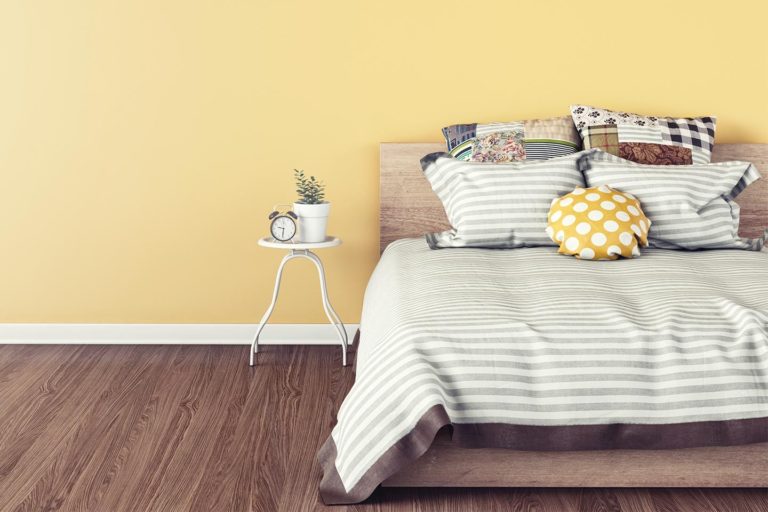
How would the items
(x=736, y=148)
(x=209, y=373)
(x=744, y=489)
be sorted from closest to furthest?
(x=744, y=489), (x=209, y=373), (x=736, y=148)

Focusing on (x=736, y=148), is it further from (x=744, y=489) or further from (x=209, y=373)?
(x=209, y=373)

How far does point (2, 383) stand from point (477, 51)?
2345mm

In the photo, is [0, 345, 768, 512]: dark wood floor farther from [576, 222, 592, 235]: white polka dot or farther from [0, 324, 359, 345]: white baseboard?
[576, 222, 592, 235]: white polka dot

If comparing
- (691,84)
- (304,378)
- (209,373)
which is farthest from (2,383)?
(691,84)

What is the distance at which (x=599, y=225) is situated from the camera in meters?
2.86

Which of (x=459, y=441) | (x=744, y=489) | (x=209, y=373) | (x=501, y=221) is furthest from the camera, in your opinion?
(x=209, y=373)

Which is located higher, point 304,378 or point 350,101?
point 350,101

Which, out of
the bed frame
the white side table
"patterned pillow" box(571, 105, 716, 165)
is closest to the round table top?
the white side table

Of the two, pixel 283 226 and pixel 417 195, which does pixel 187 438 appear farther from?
pixel 417 195

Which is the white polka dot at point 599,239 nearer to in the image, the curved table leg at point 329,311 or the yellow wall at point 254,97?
the yellow wall at point 254,97

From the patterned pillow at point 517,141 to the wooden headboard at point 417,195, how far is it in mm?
186

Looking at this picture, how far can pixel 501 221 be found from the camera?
304 cm

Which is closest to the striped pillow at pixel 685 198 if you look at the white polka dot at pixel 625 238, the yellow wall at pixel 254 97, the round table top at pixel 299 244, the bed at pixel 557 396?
the white polka dot at pixel 625 238

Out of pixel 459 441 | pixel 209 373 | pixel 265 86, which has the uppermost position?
pixel 265 86
